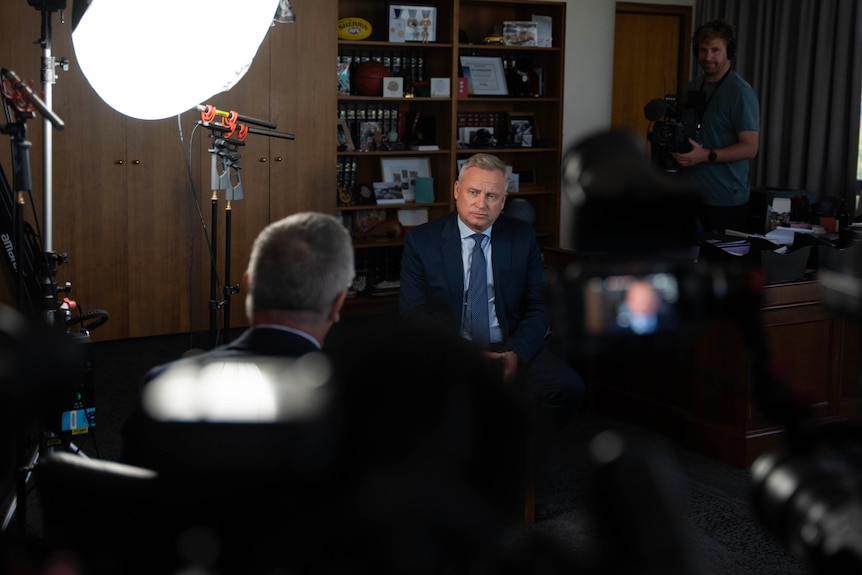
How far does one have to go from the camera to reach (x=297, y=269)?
1.70 m

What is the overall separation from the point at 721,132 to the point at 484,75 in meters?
2.35

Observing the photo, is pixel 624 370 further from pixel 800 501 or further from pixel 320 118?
pixel 800 501

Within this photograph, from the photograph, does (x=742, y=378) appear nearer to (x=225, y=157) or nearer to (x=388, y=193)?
(x=225, y=157)

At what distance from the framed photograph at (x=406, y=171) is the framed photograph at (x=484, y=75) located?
1.94 ft

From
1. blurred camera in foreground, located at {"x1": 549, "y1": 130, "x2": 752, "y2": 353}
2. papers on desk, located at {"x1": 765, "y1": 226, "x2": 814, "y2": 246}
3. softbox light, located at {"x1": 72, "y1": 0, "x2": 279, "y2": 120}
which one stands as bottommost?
papers on desk, located at {"x1": 765, "y1": 226, "x2": 814, "y2": 246}

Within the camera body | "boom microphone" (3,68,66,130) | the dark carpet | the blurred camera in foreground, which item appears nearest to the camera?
the blurred camera in foreground

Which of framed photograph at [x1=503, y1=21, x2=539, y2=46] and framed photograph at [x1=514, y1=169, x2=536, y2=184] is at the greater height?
framed photograph at [x1=503, y1=21, x2=539, y2=46]

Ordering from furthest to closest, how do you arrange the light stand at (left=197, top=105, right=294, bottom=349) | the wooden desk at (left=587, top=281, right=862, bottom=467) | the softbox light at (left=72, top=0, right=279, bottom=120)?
the light stand at (left=197, top=105, right=294, bottom=349) < the wooden desk at (left=587, top=281, right=862, bottom=467) < the softbox light at (left=72, top=0, right=279, bottom=120)

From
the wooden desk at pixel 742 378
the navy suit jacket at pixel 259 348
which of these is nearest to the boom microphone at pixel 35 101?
the navy suit jacket at pixel 259 348

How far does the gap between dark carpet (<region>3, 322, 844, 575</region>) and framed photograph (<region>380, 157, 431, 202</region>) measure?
2.47 metres

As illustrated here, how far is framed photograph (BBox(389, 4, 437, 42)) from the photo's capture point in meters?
6.39

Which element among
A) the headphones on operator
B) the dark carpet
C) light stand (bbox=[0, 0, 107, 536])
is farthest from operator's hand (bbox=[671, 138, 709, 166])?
light stand (bbox=[0, 0, 107, 536])

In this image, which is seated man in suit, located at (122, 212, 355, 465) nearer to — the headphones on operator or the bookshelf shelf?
the headphones on operator

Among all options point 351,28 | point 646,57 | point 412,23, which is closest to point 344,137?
point 351,28
